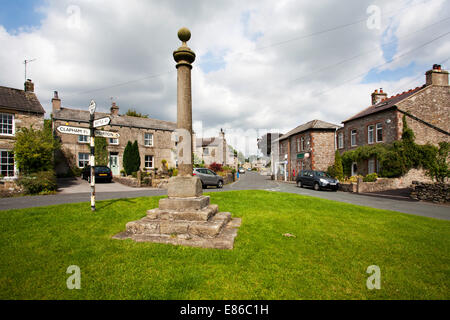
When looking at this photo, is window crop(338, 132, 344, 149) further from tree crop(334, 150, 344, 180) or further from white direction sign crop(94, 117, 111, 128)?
white direction sign crop(94, 117, 111, 128)

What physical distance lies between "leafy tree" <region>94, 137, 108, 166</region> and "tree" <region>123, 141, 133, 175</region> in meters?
1.93

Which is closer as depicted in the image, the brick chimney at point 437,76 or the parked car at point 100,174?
the parked car at point 100,174

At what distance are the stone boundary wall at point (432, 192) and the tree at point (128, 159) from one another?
980 inches

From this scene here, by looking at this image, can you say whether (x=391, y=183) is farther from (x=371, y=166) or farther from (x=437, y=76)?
(x=437, y=76)

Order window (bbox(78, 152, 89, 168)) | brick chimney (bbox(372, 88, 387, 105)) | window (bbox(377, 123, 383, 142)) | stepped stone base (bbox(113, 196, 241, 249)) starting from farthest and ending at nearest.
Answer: brick chimney (bbox(372, 88, 387, 105)) → window (bbox(78, 152, 89, 168)) → window (bbox(377, 123, 383, 142)) → stepped stone base (bbox(113, 196, 241, 249))

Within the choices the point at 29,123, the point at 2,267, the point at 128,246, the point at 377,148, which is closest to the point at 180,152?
the point at 128,246

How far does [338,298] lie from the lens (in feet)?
Answer: 8.40

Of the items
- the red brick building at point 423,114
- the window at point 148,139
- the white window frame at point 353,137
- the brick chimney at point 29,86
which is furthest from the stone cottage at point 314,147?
the brick chimney at point 29,86

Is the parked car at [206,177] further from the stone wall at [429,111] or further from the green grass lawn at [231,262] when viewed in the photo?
the stone wall at [429,111]

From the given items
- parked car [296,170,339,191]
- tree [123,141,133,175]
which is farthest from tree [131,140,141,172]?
parked car [296,170,339,191]

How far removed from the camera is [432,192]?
12.1m

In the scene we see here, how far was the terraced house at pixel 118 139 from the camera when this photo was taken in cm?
2170

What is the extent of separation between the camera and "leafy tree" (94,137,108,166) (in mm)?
23172
